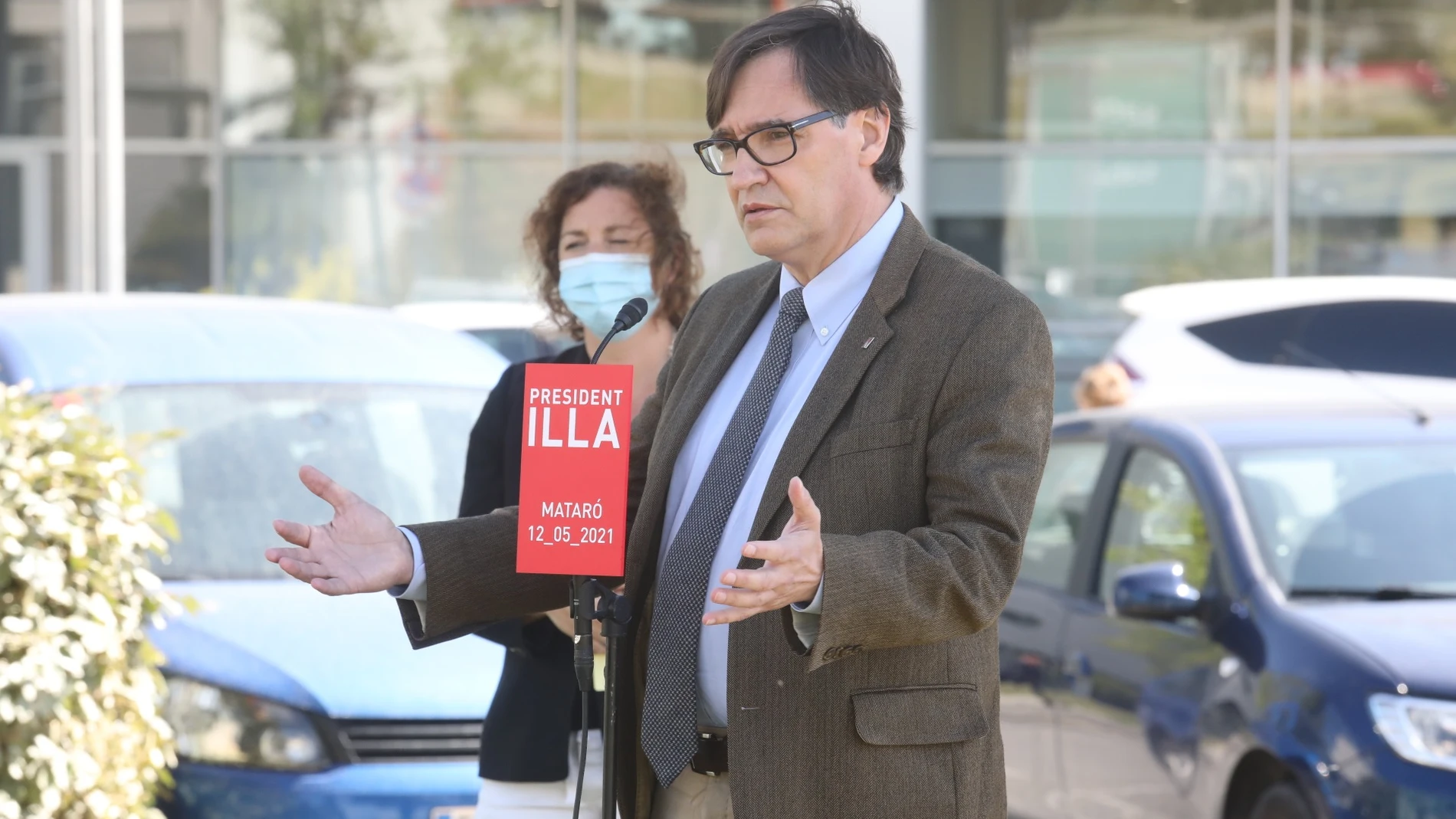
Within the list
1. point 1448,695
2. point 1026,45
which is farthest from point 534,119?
point 1448,695

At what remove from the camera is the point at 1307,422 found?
5879 millimetres

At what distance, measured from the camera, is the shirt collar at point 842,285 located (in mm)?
2852

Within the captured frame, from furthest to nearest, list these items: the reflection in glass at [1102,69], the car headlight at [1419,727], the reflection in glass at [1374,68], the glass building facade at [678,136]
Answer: the reflection in glass at [1102,69]
the glass building facade at [678,136]
the reflection in glass at [1374,68]
the car headlight at [1419,727]

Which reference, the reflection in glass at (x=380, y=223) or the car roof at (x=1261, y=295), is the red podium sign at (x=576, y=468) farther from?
the reflection in glass at (x=380, y=223)

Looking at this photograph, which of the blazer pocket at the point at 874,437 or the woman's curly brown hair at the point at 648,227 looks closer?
the blazer pocket at the point at 874,437

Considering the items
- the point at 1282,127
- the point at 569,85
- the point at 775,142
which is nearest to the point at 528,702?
the point at 775,142

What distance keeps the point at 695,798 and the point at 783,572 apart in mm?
712

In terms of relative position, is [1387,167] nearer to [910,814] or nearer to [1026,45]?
[1026,45]

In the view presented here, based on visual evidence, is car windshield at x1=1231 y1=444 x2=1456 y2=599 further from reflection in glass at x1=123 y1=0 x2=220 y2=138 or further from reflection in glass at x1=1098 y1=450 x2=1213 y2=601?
reflection in glass at x1=123 y1=0 x2=220 y2=138

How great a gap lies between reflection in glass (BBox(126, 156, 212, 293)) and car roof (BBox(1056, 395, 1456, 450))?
11277 mm

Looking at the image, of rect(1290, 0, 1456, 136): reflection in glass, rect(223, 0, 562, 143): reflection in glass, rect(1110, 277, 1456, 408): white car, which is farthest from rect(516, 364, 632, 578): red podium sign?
rect(223, 0, 562, 143): reflection in glass

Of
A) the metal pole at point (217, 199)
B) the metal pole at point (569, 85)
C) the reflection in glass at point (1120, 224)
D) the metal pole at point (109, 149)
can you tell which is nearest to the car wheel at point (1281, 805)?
the metal pole at point (109, 149)

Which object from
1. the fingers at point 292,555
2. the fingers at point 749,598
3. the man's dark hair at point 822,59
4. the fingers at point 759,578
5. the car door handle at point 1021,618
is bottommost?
the car door handle at point 1021,618

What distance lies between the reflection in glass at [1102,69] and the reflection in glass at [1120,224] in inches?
10.7
